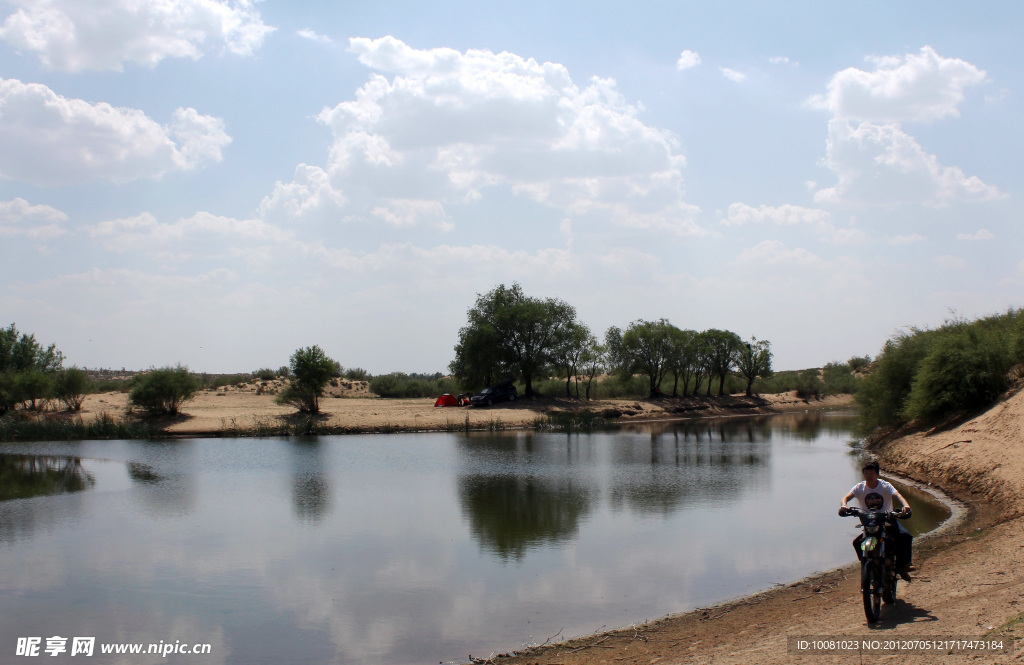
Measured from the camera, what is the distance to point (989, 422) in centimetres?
2127

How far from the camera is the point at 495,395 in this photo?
5975 cm

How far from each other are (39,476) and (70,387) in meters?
24.0

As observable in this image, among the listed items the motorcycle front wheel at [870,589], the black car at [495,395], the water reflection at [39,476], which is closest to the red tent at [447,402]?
the black car at [495,395]

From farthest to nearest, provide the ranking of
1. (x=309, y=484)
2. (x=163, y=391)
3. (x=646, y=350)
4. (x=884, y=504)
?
(x=646, y=350) → (x=163, y=391) → (x=309, y=484) → (x=884, y=504)

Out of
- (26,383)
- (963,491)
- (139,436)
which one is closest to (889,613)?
(963,491)

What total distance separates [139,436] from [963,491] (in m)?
41.7

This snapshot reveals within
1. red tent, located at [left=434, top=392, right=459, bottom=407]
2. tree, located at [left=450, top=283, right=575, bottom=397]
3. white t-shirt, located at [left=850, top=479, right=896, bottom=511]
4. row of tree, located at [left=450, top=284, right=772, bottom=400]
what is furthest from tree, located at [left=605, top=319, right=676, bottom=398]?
white t-shirt, located at [left=850, top=479, right=896, bottom=511]

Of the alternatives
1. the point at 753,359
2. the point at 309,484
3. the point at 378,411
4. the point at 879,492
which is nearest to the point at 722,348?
the point at 753,359

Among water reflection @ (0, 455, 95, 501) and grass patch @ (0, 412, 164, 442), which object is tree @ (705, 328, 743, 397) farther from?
water reflection @ (0, 455, 95, 501)

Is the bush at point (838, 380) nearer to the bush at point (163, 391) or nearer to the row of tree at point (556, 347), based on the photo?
Result: the row of tree at point (556, 347)

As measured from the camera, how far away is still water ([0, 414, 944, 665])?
10398mm

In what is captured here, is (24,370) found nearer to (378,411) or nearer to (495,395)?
(378,411)

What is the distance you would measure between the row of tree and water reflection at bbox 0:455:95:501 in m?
35.3

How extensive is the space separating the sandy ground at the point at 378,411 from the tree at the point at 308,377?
124cm
